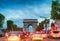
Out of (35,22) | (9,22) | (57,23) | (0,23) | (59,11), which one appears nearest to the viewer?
(59,11)

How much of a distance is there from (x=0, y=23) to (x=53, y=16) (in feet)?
102

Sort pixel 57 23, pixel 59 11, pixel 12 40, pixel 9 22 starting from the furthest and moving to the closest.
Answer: pixel 9 22 → pixel 57 23 → pixel 59 11 → pixel 12 40

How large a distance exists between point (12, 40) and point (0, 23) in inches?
2794

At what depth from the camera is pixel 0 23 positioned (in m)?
99.9

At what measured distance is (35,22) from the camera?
157250mm

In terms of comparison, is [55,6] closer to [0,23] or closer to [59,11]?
[59,11]

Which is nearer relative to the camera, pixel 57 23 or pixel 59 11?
pixel 59 11

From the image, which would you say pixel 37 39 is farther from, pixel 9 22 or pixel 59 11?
pixel 9 22

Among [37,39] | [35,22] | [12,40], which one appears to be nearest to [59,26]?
[37,39]

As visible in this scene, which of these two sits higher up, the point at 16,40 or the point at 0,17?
the point at 0,17

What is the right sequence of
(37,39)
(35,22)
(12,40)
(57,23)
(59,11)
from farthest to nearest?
1. (35,22)
2. (57,23)
3. (59,11)
4. (37,39)
5. (12,40)

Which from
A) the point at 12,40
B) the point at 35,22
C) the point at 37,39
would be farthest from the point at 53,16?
the point at 35,22

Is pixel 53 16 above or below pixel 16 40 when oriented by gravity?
above

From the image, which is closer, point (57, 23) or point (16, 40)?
point (16, 40)
